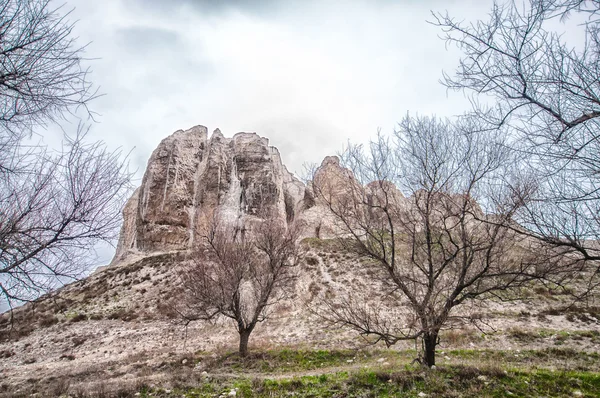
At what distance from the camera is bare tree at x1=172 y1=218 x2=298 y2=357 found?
43.0 feet

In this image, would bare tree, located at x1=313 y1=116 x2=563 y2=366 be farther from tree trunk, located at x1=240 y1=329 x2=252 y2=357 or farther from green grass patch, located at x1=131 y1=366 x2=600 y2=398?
tree trunk, located at x1=240 y1=329 x2=252 y2=357

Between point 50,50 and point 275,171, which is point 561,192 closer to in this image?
point 50,50

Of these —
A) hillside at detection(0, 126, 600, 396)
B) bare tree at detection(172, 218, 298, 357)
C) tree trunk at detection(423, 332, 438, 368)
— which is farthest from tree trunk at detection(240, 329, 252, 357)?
tree trunk at detection(423, 332, 438, 368)

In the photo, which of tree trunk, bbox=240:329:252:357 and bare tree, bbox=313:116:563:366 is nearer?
bare tree, bbox=313:116:563:366

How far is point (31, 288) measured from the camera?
17.6ft

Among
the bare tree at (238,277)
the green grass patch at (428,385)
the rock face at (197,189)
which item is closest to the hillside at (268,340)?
the green grass patch at (428,385)

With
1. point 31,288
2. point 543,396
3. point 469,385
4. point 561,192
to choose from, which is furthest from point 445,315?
point 31,288

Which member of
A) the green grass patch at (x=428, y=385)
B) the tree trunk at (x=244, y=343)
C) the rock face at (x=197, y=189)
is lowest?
the tree trunk at (x=244, y=343)

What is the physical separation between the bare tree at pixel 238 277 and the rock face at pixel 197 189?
20792 mm

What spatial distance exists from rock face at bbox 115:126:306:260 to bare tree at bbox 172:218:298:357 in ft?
68.2

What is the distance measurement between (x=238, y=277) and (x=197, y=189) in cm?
3228

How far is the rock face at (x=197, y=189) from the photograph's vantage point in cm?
3941

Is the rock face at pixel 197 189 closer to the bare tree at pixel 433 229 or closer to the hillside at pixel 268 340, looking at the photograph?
the hillside at pixel 268 340

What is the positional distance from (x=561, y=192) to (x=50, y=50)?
25.8 ft
